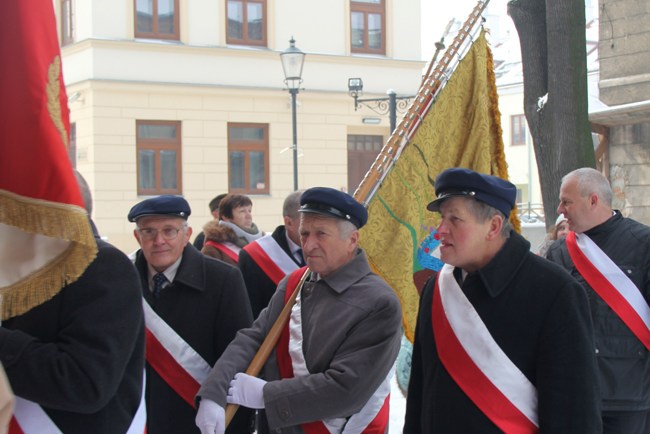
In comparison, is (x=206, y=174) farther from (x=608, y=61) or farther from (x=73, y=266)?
(x=73, y=266)

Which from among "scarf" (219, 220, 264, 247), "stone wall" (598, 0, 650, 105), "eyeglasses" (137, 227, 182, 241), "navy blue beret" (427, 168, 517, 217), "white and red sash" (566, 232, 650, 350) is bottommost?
"white and red sash" (566, 232, 650, 350)

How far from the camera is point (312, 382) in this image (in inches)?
128

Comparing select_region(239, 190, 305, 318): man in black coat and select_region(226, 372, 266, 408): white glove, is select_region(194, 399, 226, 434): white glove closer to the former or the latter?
select_region(226, 372, 266, 408): white glove

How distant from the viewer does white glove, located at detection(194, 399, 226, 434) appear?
3.40 m

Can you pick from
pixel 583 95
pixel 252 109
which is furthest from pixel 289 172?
pixel 583 95

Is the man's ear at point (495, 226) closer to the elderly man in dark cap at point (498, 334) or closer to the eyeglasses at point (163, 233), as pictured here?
the elderly man in dark cap at point (498, 334)

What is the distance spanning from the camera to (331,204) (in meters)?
3.53

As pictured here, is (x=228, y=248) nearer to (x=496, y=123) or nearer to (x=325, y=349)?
(x=496, y=123)

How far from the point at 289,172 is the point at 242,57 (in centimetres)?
321

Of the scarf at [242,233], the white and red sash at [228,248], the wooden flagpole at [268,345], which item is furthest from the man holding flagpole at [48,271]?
the scarf at [242,233]

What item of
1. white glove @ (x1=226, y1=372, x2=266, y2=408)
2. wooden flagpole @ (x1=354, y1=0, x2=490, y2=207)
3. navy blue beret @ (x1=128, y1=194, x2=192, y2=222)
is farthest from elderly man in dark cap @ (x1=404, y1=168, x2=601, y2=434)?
navy blue beret @ (x1=128, y1=194, x2=192, y2=222)

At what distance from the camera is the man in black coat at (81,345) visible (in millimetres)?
2504

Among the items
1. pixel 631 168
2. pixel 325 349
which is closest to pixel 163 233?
pixel 325 349

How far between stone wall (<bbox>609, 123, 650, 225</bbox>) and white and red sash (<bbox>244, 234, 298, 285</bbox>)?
26.8ft
